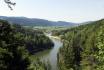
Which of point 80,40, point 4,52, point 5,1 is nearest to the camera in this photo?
point 5,1

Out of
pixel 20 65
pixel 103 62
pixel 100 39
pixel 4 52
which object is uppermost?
pixel 100 39

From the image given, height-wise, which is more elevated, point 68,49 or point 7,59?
point 7,59

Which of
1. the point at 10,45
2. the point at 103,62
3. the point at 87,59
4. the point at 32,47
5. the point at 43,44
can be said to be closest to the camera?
the point at 103,62

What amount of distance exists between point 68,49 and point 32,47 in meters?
53.3

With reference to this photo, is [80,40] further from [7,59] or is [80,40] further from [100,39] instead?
[100,39]

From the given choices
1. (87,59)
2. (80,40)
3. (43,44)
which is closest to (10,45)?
(87,59)

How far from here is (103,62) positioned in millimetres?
11320

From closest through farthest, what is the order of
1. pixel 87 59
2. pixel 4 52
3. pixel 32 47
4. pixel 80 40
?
pixel 4 52
pixel 87 59
pixel 80 40
pixel 32 47

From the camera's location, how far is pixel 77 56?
91.9 meters

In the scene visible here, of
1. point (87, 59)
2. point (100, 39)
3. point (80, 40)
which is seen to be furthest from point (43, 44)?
point (100, 39)

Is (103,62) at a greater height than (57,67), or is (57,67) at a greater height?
(103,62)

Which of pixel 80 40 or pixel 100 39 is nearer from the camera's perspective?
pixel 100 39

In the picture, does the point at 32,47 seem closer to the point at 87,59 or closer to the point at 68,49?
the point at 68,49

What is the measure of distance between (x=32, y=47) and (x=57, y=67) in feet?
172
